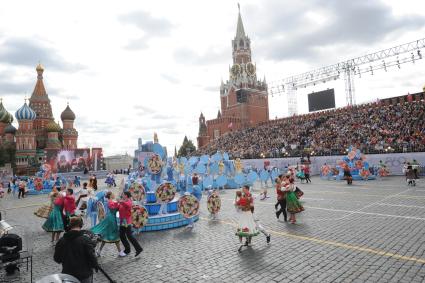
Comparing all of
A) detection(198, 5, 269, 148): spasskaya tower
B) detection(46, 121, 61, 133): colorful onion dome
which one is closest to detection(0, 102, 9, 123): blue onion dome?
detection(46, 121, 61, 133): colorful onion dome

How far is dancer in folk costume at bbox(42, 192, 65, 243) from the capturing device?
9469 millimetres

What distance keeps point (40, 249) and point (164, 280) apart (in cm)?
521

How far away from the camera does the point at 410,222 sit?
9.45m

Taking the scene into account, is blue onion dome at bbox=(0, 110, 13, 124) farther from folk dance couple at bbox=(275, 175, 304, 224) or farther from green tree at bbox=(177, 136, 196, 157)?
A: folk dance couple at bbox=(275, 175, 304, 224)

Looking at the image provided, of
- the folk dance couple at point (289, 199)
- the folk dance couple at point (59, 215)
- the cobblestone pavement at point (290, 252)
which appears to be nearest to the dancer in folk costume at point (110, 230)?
the cobblestone pavement at point (290, 252)

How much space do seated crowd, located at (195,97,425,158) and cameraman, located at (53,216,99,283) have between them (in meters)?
28.5

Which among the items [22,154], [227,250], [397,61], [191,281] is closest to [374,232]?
[227,250]

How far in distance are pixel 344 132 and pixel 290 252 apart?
1244 inches

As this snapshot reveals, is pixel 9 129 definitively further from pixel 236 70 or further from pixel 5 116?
pixel 236 70

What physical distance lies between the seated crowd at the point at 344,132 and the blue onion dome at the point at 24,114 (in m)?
39.8

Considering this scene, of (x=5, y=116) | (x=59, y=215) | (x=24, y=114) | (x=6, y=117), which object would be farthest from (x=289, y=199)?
(x=6, y=117)

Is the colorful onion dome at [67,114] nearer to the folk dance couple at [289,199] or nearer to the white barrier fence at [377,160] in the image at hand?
the white barrier fence at [377,160]

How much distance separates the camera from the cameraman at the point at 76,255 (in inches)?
177

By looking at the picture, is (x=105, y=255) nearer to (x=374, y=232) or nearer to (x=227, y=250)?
(x=227, y=250)
